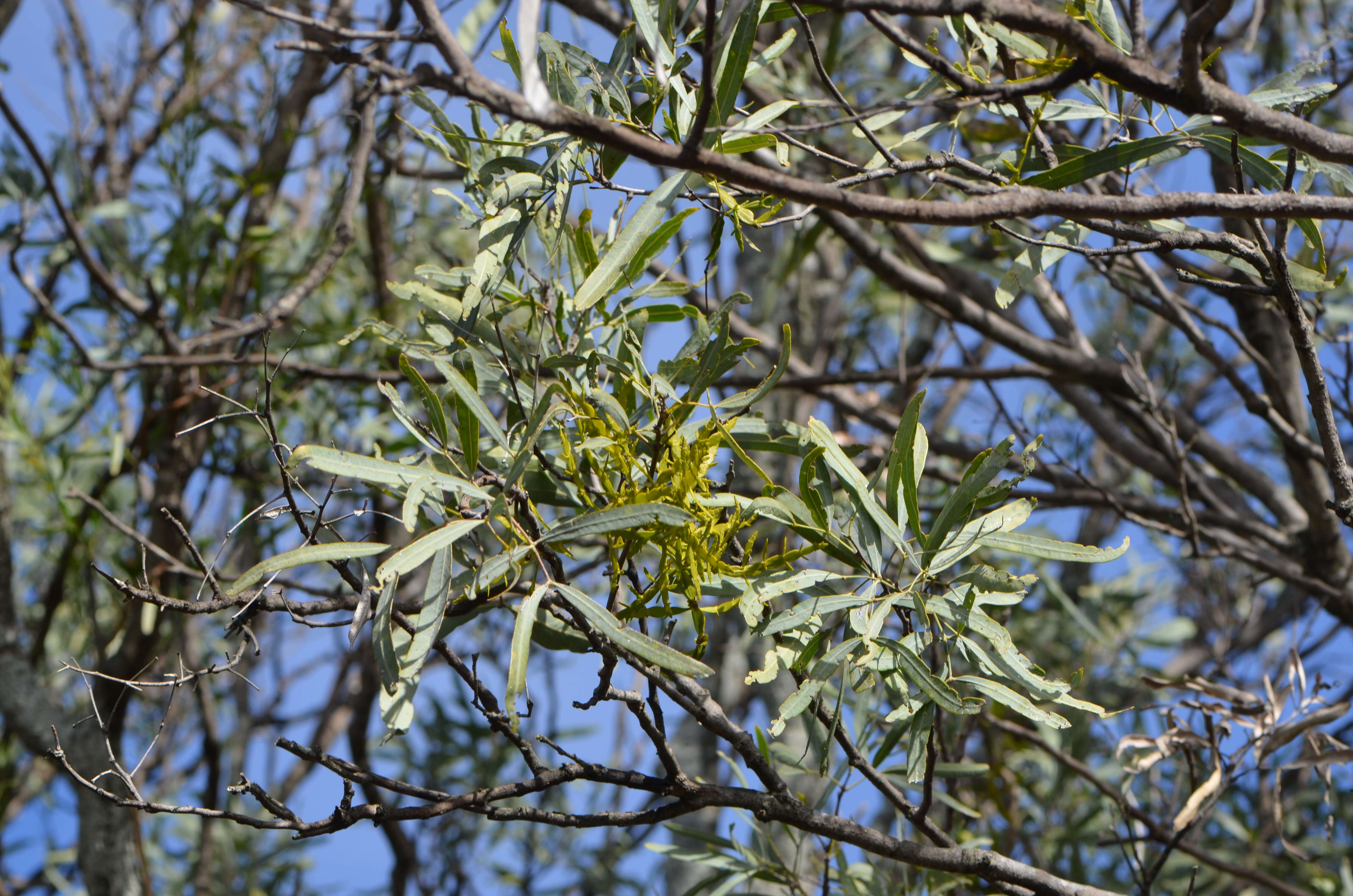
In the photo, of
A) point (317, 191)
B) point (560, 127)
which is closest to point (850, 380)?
point (560, 127)

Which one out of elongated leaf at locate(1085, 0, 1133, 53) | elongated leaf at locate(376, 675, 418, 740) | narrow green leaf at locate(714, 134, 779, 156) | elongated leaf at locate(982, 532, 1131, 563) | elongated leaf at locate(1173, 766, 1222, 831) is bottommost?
elongated leaf at locate(1173, 766, 1222, 831)

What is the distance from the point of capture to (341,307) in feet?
11.0

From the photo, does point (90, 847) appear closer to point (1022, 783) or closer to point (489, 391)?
point (489, 391)

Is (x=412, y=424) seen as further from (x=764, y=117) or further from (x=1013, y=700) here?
(x=1013, y=700)

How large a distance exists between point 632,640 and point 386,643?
171 millimetres

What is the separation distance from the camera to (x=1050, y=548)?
80 centimetres

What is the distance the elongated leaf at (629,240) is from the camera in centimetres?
75

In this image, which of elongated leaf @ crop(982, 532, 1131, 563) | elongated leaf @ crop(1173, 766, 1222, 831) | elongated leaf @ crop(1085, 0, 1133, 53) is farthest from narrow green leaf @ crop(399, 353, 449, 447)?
elongated leaf @ crop(1173, 766, 1222, 831)

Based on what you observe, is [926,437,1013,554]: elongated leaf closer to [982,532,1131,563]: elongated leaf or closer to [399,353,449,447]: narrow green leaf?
[982,532,1131,563]: elongated leaf

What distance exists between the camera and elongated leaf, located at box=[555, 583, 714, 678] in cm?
68

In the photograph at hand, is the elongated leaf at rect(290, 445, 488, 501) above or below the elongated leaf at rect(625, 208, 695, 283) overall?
below

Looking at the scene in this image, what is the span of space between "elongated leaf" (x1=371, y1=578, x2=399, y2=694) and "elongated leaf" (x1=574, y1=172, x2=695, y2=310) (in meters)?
0.24

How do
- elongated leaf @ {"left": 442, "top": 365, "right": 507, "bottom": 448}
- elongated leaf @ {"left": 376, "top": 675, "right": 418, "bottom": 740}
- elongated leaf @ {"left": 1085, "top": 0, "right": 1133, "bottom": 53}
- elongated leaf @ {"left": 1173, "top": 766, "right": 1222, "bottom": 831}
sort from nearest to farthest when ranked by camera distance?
elongated leaf @ {"left": 376, "top": 675, "right": 418, "bottom": 740} → elongated leaf @ {"left": 442, "top": 365, "right": 507, "bottom": 448} → elongated leaf @ {"left": 1085, "top": 0, "right": 1133, "bottom": 53} → elongated leaf @ {"left": 1173, "top": 766, "right": 1222, "bottom": 831}

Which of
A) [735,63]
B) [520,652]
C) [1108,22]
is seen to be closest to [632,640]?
[520,652]
